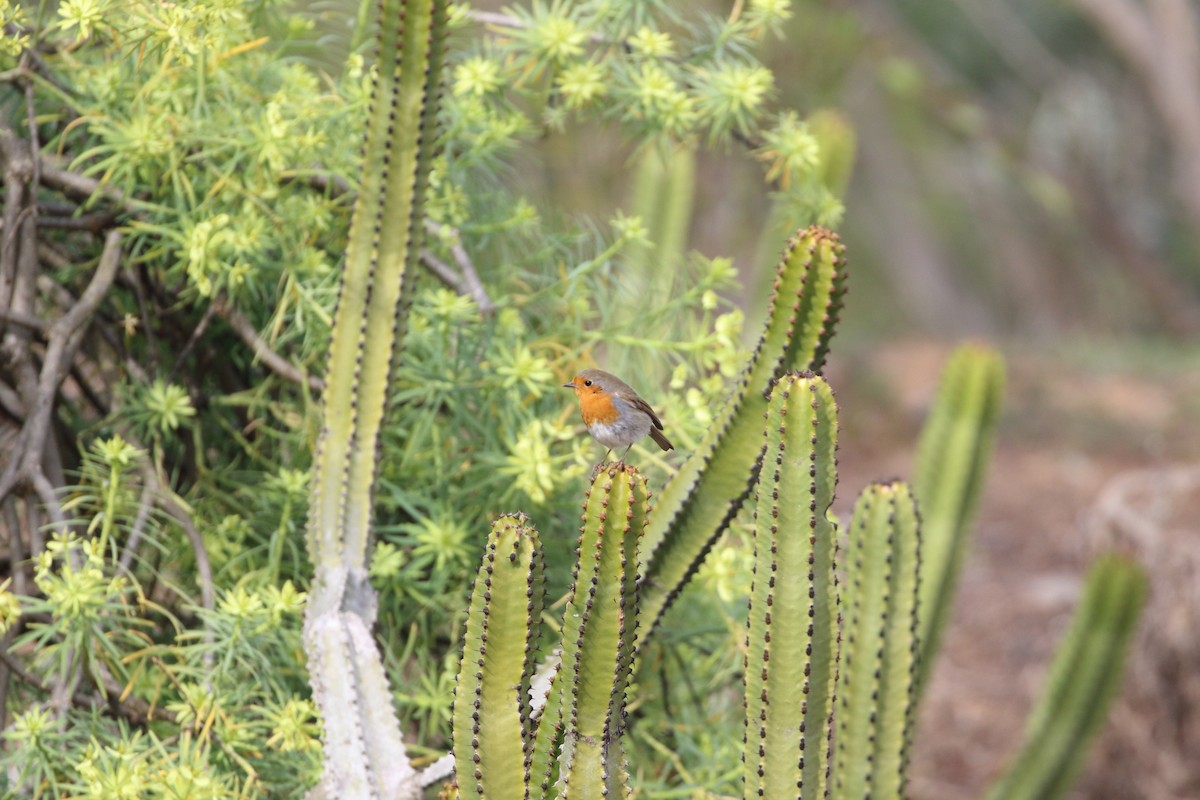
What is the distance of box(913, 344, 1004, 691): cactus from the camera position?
4727 mm

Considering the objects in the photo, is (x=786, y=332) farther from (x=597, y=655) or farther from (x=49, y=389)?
(x=49, y=389)

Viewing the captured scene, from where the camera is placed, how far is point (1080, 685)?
476 cm

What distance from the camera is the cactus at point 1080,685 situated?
4.66 m

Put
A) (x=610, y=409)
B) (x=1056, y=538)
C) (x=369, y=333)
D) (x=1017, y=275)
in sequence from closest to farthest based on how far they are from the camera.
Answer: (x=610, y=409) → (x=369, y=333) → (x=1056, y=538) → (x=1017, y=275)

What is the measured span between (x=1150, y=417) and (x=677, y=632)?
6591mm

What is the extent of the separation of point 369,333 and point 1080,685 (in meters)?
3.32

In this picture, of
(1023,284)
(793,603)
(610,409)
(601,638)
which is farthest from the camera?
(1023,284)

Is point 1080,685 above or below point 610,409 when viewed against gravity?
below

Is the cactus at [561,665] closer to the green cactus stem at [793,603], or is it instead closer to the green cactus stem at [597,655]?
the green cactus stem at [597,655]

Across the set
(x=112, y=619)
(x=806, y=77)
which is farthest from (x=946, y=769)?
(x=806, y=77)

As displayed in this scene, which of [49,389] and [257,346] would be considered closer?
[49,389]

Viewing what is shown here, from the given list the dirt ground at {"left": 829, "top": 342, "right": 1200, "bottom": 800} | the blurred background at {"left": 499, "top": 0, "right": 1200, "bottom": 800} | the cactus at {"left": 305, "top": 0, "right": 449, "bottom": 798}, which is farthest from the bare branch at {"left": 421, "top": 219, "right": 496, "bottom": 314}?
the dirt ground at {"left": 829, "top": 342, "right": 1200, "bottom": 800}

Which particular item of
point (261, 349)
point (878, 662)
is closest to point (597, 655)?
point (878, 662)

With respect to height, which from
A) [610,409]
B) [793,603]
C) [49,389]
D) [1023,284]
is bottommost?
[793,603]
